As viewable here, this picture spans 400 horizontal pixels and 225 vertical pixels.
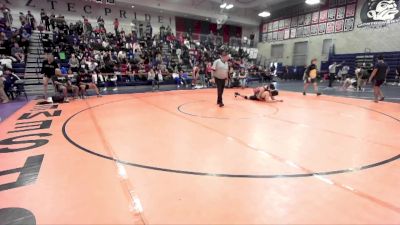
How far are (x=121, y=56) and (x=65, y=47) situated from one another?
2947 mm

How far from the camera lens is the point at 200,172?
2545 millimetres

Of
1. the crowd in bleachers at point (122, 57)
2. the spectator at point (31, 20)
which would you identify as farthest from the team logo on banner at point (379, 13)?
the spectator at point (31, 20)

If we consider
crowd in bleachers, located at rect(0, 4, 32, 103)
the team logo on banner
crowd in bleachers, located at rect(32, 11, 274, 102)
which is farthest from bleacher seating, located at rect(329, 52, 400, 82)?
crowd in bleachers, located at rect(0, 4, 32, 103)

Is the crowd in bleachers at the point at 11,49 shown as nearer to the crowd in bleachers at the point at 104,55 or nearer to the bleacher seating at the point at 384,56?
the crowd in bleachers at the point at 104,55

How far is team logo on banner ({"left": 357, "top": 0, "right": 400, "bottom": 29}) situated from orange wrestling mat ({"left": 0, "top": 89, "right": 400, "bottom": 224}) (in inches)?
601

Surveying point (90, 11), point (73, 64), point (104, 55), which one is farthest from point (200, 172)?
point (90, 11)

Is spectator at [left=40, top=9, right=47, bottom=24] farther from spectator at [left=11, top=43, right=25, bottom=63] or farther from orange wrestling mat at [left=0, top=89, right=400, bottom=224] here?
orange wrestling mat at [left=0, top=89, right=400, bottom=224]

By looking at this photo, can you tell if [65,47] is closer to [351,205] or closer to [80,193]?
[80,193]

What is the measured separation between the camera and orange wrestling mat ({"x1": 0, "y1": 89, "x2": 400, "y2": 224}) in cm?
186

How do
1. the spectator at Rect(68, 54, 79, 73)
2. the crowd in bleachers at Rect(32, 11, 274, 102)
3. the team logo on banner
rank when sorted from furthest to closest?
the team logo on banner, the crowd in bleachers at Rect(32, 11, 274, 102), the spectator at Rect(68, 54, 79, 73)

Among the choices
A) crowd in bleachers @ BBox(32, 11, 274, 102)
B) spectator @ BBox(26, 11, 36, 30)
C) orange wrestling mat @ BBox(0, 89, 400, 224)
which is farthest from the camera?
spectator @ BBox(26, 11, 36, 30)

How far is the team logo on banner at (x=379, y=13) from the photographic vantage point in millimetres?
15062

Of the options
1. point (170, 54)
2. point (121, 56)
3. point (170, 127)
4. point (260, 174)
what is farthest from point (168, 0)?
point (260, 174)

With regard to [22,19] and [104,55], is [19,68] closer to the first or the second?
[104,55]
